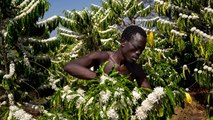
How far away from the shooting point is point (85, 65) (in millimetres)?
3100

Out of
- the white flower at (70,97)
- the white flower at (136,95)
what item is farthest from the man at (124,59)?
the white flower at (136,95)

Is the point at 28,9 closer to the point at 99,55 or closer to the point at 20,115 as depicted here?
the point at 99,55

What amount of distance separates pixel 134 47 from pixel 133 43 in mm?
36

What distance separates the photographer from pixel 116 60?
3.30 meters

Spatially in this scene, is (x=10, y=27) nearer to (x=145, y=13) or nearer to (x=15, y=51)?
(x=15, y=51)

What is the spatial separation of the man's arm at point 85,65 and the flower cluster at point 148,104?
24.5 inches

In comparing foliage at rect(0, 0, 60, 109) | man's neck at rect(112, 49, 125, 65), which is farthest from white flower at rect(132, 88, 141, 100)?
foliage at rect(0, 0, 60, 109)

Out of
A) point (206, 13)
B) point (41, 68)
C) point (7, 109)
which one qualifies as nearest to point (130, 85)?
point (7, 109)

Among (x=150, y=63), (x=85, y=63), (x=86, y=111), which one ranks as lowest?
(x=150, y=63)

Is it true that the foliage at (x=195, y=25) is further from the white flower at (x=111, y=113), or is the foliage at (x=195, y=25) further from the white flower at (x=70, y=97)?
the white flower at (x=111, y=113)

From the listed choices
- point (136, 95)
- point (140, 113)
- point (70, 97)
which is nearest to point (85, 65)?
point (70, 97)

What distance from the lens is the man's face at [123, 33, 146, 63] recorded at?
3.02 m

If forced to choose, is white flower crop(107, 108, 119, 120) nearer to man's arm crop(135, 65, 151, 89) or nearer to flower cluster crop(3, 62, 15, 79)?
man's arm crop(135, 65, 151, 89)

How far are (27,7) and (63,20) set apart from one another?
559cm
